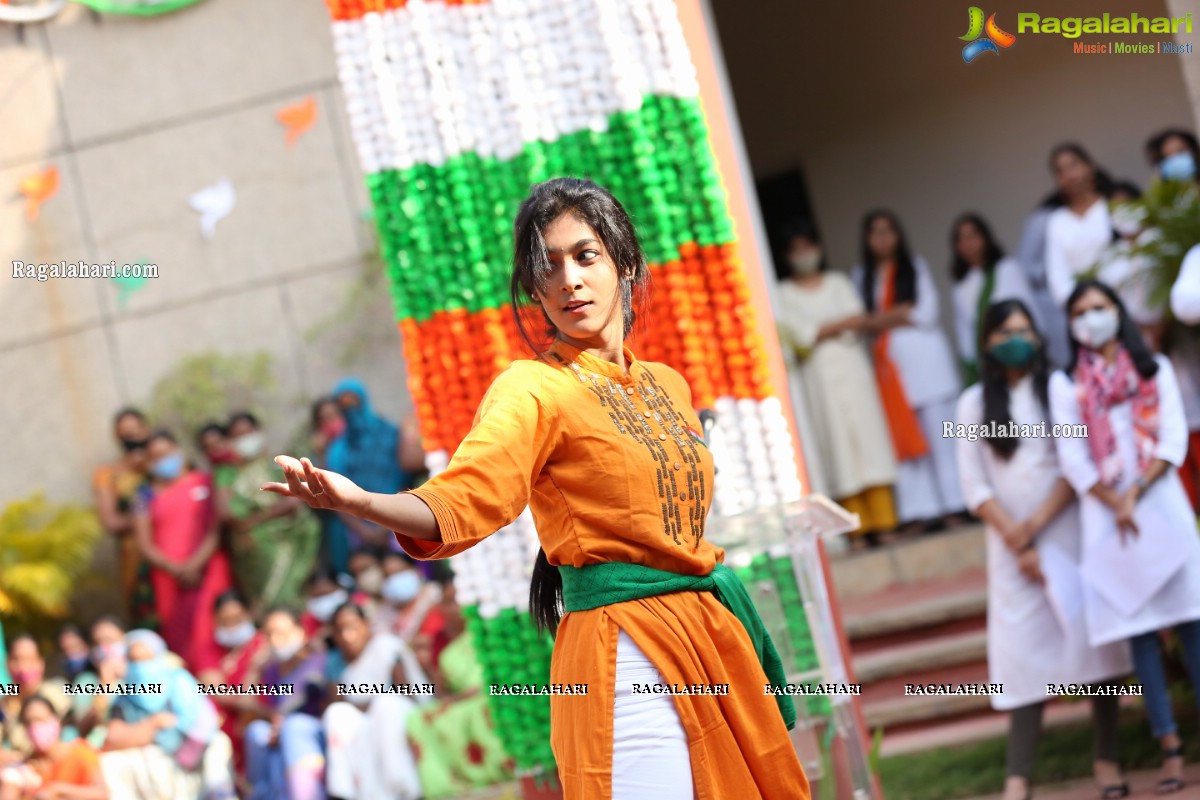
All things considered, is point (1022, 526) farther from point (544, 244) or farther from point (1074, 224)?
point (544, 244)

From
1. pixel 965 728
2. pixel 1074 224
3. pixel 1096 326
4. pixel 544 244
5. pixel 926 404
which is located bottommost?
pixel 965 728

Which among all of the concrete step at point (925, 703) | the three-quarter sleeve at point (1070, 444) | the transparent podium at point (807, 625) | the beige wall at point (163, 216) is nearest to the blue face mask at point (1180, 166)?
the three-quarter sleeve at point (1070, 444)

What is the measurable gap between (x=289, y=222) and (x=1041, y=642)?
16.3 ft

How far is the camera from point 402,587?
248 inches

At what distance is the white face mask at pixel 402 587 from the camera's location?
630 cm

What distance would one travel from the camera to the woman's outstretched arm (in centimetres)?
177

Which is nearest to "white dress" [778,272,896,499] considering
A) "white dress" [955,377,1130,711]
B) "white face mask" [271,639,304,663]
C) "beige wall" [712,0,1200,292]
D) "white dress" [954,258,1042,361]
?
"white dress" [954,258,1042,361]

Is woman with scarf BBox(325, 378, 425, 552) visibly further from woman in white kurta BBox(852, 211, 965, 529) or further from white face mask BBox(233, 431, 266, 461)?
woman in white kurta BBox(852, 211, 965, 529)

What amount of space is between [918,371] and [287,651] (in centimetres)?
358

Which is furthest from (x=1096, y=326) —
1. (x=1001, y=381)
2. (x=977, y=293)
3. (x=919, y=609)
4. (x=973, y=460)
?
(x=977, y=293)

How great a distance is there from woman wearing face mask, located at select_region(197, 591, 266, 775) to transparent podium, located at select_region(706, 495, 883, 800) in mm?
2884

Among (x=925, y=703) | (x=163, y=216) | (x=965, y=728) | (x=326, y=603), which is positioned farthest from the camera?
(x=163, y=216)

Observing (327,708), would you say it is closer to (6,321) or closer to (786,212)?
(6,321)

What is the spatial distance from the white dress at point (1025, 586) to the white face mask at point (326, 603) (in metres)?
3.04
